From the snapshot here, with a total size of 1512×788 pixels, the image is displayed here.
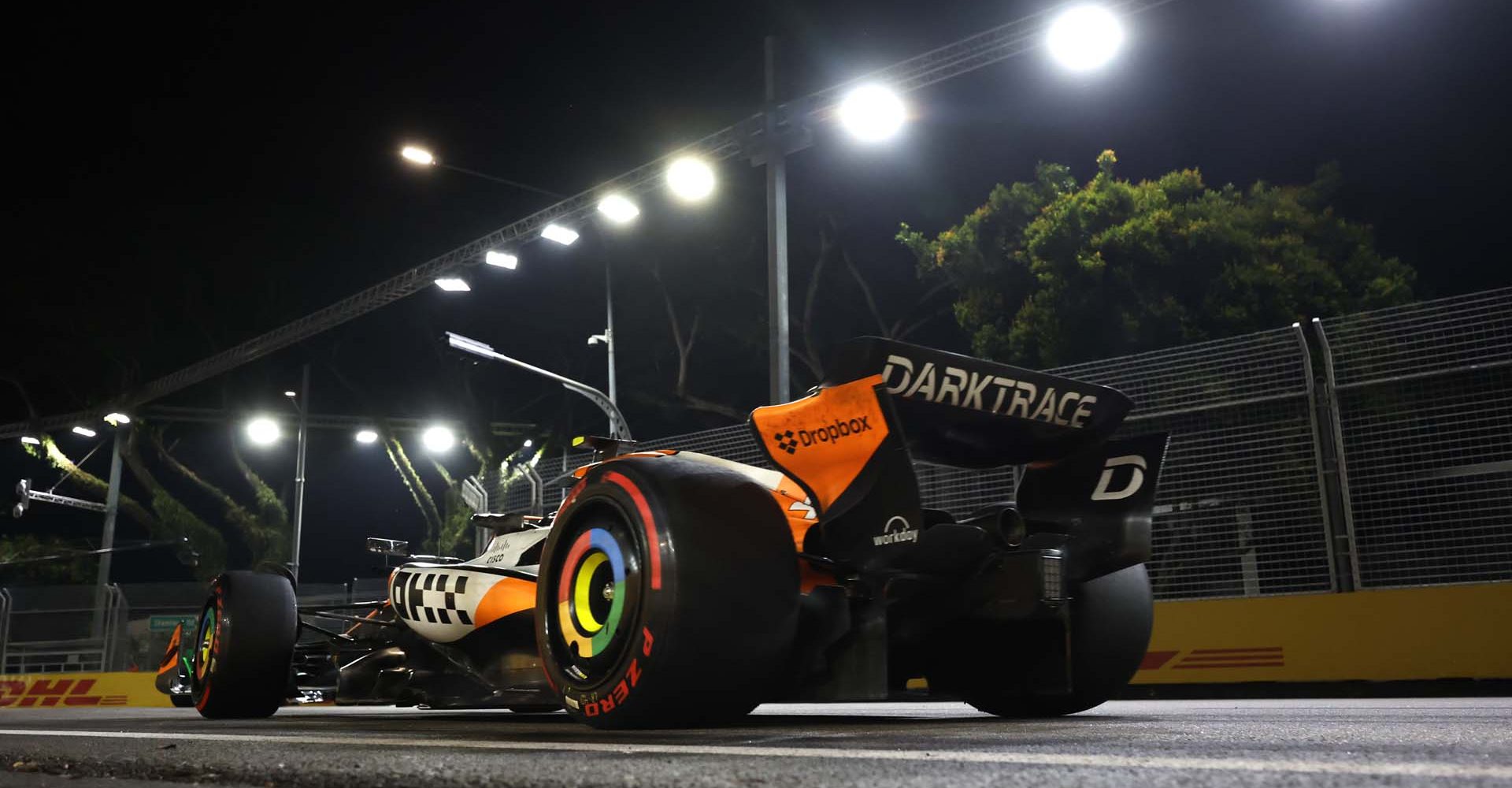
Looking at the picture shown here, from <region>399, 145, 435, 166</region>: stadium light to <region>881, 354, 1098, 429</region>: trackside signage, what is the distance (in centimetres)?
1206

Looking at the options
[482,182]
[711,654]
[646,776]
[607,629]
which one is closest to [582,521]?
[607,629]

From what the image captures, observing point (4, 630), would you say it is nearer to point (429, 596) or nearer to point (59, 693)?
point (59, 693)

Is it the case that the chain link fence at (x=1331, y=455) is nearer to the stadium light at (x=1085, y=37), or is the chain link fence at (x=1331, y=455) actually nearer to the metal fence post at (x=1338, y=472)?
the metal fence post at (x=1338, y=472)

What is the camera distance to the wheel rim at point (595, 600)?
11.3 feet

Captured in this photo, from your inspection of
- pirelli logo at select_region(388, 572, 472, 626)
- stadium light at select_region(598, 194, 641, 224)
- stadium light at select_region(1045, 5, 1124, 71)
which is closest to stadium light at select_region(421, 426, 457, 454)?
stadium light at select_region(598, 194, 641, 224)

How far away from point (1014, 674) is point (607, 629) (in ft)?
5.17

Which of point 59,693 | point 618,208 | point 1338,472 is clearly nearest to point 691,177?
point 618,208

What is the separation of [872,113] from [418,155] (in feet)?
A: 21.3

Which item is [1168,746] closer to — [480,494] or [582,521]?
[582,521]

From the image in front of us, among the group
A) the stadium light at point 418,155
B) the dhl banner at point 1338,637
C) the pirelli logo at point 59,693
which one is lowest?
the pirelli logo at point 59,693

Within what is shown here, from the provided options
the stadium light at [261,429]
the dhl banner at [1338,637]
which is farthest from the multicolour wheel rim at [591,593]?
the stadium light at [261,429]

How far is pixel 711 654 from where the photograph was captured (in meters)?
3.27

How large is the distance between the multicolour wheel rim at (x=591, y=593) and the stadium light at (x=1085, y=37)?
24.1ft

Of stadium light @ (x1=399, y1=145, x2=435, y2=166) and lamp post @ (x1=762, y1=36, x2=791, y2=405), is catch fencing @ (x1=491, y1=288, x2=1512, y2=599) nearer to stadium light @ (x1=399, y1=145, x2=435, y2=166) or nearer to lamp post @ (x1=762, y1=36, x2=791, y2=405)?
lamp post @ (x1=762, y1=36, x2=791, y2=405)
